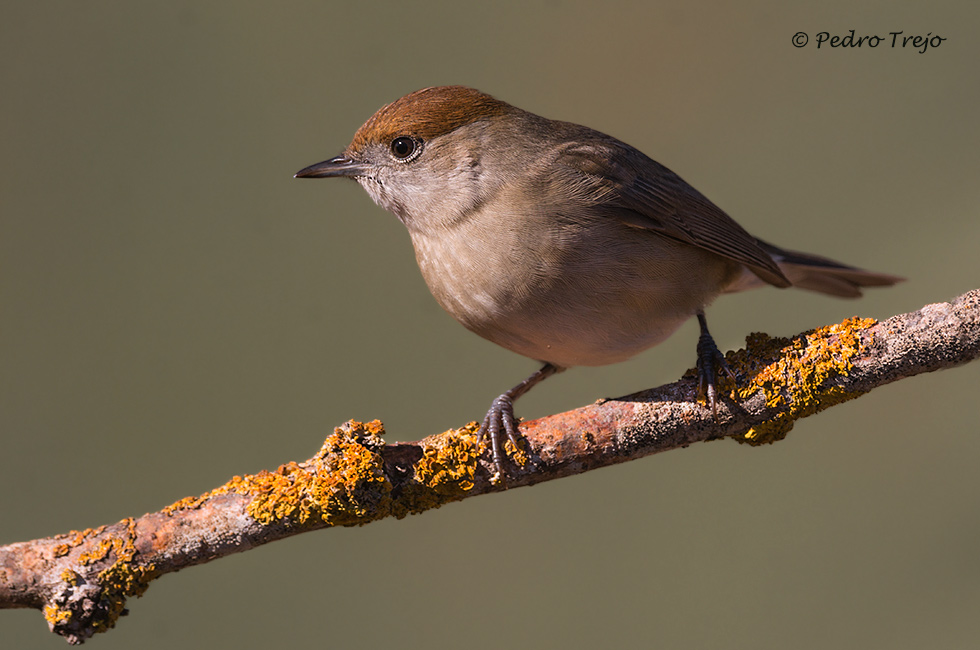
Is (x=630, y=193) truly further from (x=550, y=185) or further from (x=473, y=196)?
(x=473, y=196)

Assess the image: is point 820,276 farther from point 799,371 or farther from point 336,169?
point 336,169

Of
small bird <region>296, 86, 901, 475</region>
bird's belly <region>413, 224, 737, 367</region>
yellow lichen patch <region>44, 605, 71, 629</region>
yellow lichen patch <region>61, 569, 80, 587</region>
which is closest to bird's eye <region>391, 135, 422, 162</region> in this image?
small bird <region>296, 86, 901, 475</region>

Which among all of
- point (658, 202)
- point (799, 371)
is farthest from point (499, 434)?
point (658, 202)

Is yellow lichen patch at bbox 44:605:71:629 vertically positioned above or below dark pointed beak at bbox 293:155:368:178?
below

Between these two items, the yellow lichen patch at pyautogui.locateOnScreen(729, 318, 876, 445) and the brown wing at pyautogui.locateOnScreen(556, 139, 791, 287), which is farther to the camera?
the brown wing at pyautogui.locateOnScreen(556, 139, 791, 287)

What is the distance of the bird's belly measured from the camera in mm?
2762

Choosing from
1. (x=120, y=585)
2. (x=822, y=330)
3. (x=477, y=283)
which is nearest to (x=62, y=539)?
(x=120, y=585)

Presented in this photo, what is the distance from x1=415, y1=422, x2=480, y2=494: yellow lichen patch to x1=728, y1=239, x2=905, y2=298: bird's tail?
157 cm

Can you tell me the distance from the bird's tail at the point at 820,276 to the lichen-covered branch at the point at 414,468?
104cm

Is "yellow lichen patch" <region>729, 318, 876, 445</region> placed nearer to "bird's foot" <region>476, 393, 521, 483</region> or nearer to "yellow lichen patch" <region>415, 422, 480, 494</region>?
"bird's foot" <region>476, 393, 521, 483</region>

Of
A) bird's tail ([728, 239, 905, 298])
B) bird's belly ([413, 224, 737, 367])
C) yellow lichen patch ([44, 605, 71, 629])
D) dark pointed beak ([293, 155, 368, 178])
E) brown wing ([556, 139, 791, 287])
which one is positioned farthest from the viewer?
bird's tail ([728, 239, 905, 298])

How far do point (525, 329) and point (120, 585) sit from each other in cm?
162

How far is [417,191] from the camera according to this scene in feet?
9.98

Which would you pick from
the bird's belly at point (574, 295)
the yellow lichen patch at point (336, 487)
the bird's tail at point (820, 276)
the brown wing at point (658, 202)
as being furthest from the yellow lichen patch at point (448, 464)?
the bird's tail at point (820, 276)
